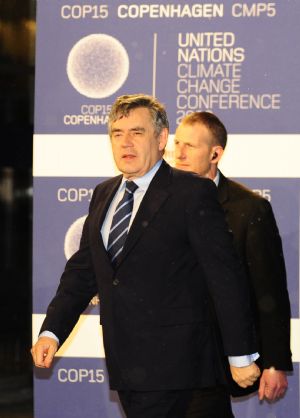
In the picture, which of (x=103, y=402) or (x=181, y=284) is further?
(x=103, y=402)

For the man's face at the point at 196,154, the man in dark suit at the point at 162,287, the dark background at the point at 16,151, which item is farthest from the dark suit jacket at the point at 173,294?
the dark background at the point at 16,151

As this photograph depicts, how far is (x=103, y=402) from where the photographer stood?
5715 millimetres

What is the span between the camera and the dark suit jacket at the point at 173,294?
377 cm

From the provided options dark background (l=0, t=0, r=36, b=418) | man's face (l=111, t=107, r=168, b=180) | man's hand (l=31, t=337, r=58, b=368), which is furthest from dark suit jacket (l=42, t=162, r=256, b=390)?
dark background (l=0, t=0, r=36, b=418)

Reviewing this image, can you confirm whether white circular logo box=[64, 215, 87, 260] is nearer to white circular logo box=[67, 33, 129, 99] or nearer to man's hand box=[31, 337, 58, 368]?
white circular logo box=[67, 33, 129, 99]

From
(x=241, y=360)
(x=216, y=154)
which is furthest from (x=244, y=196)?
(x=241, y=360)

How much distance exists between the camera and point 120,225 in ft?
13.0

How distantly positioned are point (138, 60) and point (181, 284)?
2.16m

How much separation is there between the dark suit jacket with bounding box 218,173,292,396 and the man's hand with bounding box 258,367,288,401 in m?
0.03

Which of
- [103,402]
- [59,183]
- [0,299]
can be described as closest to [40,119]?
[59,183]

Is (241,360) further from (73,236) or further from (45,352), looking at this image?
(73,236)

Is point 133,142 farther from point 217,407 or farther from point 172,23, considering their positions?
point 172,23

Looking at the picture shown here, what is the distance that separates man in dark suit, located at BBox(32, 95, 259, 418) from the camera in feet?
12.4

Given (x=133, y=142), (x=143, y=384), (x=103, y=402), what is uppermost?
(x=133, y=142)
